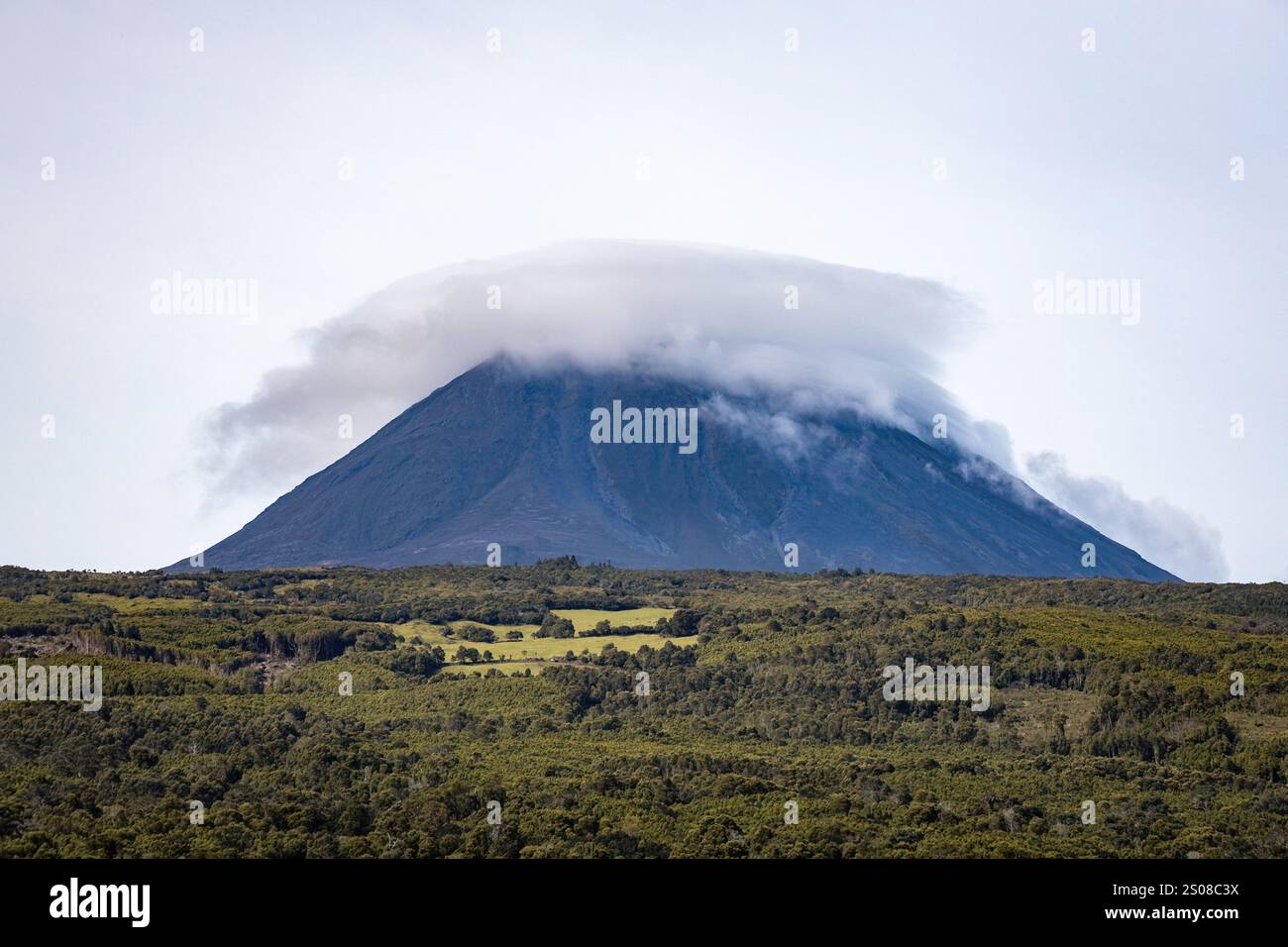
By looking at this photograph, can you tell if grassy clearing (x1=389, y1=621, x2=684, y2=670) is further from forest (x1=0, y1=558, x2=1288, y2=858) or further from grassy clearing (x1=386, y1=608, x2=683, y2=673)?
forest (x1=0, y1=558, x2=1288, y2=858)

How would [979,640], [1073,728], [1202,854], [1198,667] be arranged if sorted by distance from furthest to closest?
[979,640], [1198,667], [1073,728], [1202,854]

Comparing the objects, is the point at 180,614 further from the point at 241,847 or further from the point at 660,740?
the point at 241,847

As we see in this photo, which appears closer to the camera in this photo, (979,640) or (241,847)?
(241,847)

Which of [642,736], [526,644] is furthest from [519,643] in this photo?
[642,736]

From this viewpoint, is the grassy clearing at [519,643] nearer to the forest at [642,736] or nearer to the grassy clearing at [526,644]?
the grassy clearing at [526,644]

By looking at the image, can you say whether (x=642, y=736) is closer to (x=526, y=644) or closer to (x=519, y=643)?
(x=526, y=644)

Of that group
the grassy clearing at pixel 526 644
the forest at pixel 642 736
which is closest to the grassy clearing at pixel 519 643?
the grassy clearing at pixel 526 644
